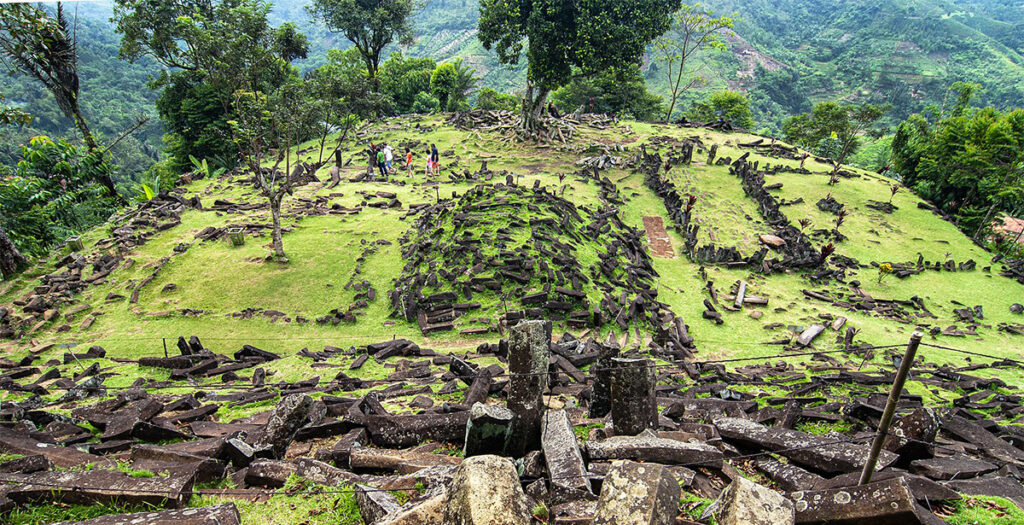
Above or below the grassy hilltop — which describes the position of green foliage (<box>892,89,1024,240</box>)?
above

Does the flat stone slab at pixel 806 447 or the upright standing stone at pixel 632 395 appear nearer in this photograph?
the flat stone slab at pixel 806 447

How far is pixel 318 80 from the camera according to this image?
14039mm

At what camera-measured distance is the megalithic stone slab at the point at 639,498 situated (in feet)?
8.55

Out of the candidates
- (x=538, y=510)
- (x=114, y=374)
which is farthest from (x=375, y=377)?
(x=538, y=510)

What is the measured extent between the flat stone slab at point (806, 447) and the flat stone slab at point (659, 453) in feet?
2.35

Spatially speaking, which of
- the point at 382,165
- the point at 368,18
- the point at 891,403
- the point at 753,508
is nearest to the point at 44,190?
the point at 382,165

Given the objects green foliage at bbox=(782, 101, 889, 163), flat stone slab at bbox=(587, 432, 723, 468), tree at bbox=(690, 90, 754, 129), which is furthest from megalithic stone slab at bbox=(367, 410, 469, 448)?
tree at bbox=(690, 90, 754, 129)

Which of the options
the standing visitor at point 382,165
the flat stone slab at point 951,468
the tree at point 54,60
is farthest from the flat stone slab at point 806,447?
the standing visitor at point 382,165

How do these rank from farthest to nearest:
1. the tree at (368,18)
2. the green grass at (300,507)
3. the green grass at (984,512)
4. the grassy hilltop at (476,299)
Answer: the tree at (368,18) → the grassy hilltop at (476,299) → the green grass at (300,507) → the green grass at (984,512)

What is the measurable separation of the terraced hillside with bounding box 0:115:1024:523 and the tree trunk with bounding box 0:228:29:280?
350 millimetres

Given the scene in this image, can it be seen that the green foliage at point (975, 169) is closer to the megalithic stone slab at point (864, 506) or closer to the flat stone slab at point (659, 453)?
the flat stone slab at point (659, 453)

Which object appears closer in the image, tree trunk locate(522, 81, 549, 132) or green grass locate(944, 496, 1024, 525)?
green grass locate(944, 496, 1024, 525)

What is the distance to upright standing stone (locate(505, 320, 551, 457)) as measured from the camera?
4832 millimetres

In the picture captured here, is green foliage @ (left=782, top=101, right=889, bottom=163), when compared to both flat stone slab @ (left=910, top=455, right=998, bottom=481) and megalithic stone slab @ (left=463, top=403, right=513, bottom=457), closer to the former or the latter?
flat stone slab @ (left=910, top=455, right=998, bottom=481)
